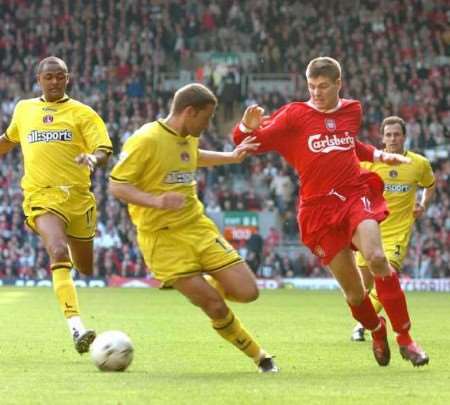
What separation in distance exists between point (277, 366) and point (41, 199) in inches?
117

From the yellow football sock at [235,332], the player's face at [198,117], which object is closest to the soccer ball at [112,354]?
the yellow football sock at [235,332]

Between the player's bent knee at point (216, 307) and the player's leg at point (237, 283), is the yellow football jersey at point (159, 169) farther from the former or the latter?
the player's bent knee at point (216, 307)

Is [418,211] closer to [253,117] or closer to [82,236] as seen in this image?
[82,236]

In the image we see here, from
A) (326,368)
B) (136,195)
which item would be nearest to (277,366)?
(326,368)

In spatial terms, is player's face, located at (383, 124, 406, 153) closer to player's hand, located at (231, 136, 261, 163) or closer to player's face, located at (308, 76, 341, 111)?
player's face, located at (308, 76, 341, 111)

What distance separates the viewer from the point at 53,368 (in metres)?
10.9

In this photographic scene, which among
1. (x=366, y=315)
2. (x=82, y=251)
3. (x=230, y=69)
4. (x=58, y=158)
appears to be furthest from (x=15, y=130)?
(x=230, y=69)

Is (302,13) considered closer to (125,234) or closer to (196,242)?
(125,234)

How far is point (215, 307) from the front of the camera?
402 inches

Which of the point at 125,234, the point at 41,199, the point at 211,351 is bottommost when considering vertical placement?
the point at 125,234

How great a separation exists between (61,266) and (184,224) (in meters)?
2.16

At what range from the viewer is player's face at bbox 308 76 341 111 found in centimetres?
1120

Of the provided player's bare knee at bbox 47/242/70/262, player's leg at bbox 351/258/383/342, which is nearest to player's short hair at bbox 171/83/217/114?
player's bare knee at bbox 47/242/70/262

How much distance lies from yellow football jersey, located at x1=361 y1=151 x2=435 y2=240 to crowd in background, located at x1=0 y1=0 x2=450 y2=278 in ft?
56.9
